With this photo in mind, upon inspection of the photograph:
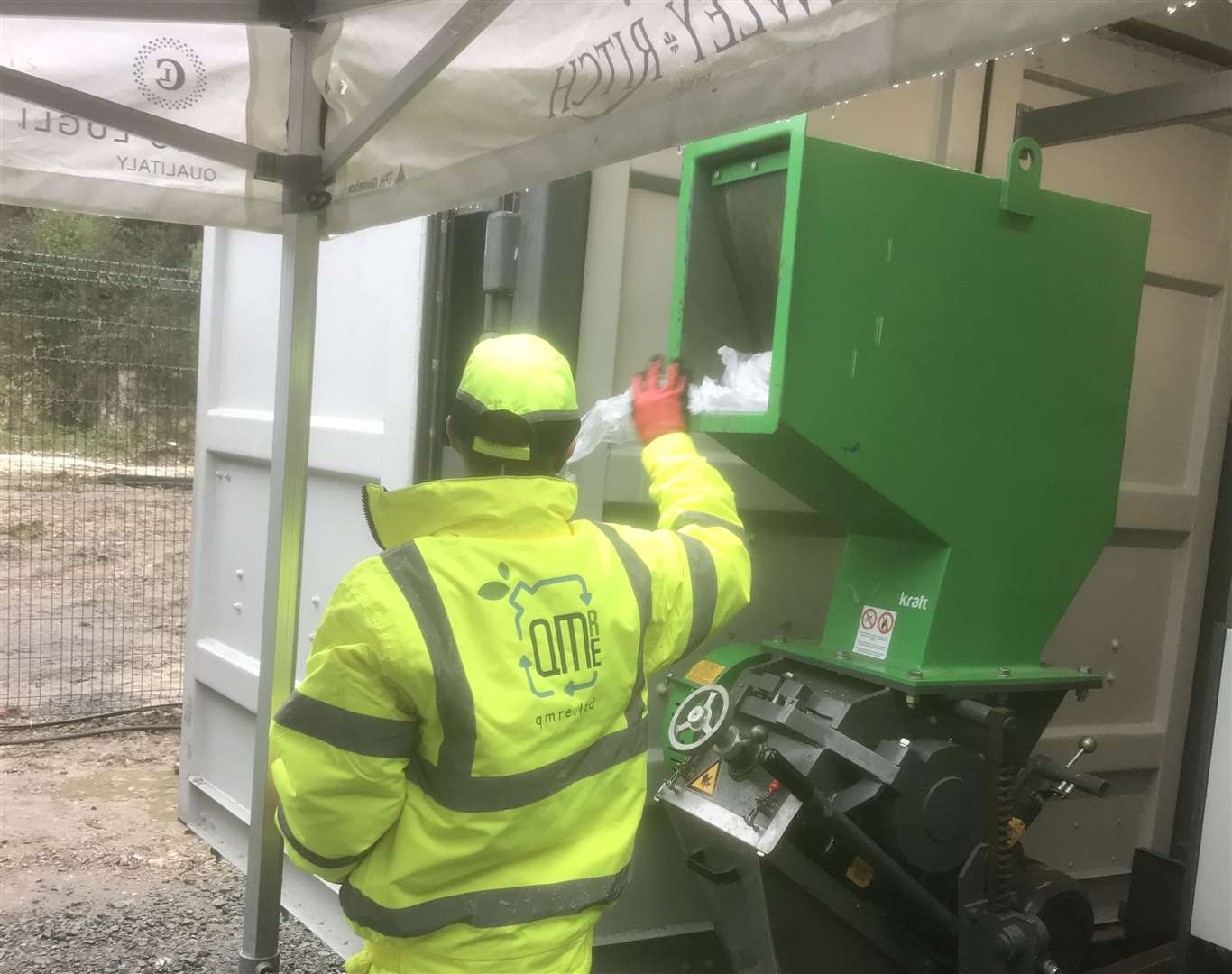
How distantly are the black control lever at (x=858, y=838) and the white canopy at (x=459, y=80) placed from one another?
3.83 feet

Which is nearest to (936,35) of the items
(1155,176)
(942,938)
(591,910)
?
(591,910)

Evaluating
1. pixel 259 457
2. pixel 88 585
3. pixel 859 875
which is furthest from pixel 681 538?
pixel 88 585

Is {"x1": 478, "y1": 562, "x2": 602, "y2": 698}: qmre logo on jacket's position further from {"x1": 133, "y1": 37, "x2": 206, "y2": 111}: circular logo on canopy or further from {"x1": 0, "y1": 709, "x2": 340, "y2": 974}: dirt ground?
{"x1": 0, "y1": 709, "x2": 340, "y2": 974}: dirt ground

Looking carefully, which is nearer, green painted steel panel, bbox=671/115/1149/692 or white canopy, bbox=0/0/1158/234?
white canopy, bbox=0/0/1158/234

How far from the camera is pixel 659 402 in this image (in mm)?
2328

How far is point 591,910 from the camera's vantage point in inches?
74.6

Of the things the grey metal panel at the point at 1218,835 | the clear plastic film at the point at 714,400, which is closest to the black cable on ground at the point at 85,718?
the clear plastic film at the point at 714,400

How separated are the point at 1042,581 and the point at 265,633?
5.51 feet

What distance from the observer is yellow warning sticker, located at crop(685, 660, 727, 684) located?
2564 millimetres

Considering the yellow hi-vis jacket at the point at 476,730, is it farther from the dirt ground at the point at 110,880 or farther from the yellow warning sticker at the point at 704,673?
the dirt ground at the point at 110,880

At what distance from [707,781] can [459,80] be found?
147cm

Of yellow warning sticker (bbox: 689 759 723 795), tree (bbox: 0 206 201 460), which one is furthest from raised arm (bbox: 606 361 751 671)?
tree (bbox: 0 206 201 460)

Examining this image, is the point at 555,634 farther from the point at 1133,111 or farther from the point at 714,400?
the point at 1133,111

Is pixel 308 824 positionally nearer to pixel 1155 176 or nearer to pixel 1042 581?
pixel 1042 581
